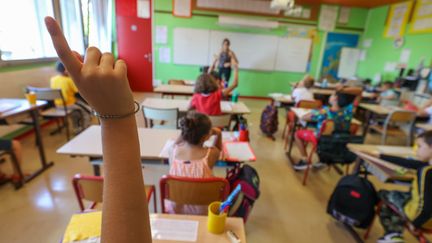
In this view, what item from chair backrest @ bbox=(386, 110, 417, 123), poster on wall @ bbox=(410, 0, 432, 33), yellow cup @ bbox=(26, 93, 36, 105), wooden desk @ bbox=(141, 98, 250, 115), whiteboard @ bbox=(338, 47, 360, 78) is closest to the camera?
yellow cup @ bbox=(26, 93, 36, 105)

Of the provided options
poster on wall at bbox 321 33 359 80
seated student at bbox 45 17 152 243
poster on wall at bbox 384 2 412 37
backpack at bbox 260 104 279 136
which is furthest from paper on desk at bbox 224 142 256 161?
poster on wall at bbox 384 2 412 37

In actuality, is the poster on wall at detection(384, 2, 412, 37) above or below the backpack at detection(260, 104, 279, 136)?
above

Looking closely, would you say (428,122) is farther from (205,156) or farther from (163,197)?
(163,197)

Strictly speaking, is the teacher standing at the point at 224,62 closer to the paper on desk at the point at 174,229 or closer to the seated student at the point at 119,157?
the paper on desk at the point at 174,229

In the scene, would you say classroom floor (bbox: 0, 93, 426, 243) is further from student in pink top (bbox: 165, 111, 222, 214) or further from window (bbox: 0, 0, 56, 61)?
window (bbox: 0, 0, 56, 61)

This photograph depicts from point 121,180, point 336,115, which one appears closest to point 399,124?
point 336,115

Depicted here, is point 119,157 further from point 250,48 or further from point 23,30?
point 250,48

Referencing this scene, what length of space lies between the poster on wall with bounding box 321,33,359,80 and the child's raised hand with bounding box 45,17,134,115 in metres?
7.11

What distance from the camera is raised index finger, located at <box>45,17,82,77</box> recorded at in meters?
0.26

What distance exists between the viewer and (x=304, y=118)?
110 inches

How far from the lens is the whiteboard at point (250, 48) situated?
245 inches

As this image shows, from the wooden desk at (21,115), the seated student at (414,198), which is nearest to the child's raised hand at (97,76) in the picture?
the seated student at (414,198)

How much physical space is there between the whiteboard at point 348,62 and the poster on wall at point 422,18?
1.69 metres

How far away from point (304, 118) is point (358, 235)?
1.33 m
